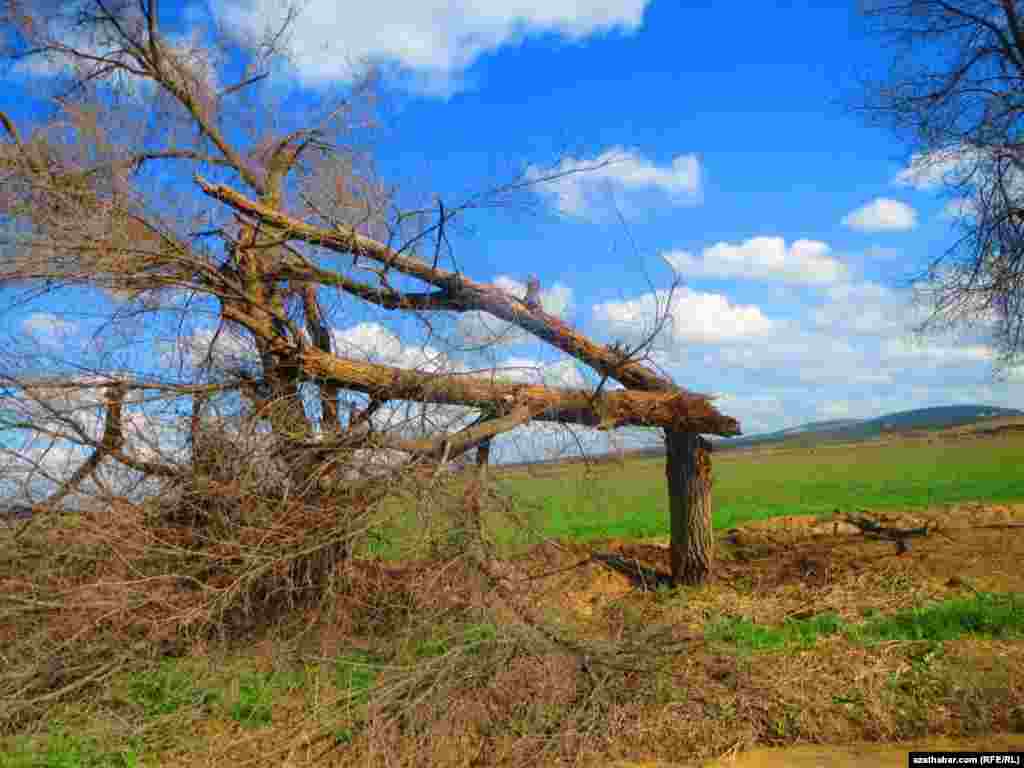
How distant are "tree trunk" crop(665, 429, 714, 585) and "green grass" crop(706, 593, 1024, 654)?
1.94 meters

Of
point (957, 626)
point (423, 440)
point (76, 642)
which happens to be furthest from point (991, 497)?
point (76, 642)

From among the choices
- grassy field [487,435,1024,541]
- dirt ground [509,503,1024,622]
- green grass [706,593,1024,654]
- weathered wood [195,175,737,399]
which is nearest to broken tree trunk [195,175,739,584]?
weathered wood [195,175,737,399]

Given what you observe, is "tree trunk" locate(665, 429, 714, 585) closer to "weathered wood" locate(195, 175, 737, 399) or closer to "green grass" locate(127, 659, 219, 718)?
"weathered wood" locate(195, 175, 737, 399)

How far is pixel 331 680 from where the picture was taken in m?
5.45

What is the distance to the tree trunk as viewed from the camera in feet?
29.2

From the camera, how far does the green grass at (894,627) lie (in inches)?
241

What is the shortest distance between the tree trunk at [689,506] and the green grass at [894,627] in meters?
1.94

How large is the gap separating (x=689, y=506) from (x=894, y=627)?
298 cm

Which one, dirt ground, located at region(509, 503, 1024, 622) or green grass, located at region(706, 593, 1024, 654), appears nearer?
green grass, located at region(706, 593, 1024, 654)

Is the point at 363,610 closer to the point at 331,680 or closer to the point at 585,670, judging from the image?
the point at 331,680

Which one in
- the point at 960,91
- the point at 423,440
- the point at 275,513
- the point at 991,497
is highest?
the point at 960,91

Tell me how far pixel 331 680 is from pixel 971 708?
418 cm

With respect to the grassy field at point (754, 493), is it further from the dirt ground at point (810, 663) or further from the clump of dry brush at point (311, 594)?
the clump of dry brush at point (311, 594)

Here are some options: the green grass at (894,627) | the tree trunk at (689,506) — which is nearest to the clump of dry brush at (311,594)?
the green grass at (894,627)
